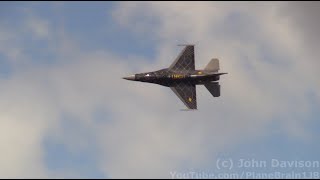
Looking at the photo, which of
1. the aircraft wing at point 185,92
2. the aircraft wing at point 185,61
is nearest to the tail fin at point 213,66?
the aircraft wing at point 185,61

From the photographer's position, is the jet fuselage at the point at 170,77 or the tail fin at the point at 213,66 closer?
the jet fuselage at the point at 170,77

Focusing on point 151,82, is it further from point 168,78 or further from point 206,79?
point 206,79

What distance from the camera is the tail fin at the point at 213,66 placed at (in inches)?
5005

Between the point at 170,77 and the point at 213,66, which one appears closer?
the point at 213,66

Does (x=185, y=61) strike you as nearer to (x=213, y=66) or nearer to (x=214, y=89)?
(x=213, y=66)

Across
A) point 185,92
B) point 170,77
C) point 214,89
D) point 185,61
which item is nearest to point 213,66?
point 214,89

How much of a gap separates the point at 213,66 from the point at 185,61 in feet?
25.6

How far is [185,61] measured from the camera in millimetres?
130875

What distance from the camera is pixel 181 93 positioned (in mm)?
129875

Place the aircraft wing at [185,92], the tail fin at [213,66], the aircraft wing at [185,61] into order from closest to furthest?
the tail fin at [213,66]
the aircraft wing at [185,92]
the aircraft wing at [185,61]

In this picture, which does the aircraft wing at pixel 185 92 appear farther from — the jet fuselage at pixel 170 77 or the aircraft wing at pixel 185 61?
the aircraft wing at pixel 185 61

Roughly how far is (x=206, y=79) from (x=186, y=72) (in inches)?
218

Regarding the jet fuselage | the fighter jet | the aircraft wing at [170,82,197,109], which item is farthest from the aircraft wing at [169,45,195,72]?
the aircraft wing at [170,82,197,109]

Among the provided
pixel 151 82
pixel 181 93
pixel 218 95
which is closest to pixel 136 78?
pixel 151 82
